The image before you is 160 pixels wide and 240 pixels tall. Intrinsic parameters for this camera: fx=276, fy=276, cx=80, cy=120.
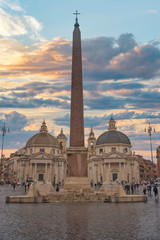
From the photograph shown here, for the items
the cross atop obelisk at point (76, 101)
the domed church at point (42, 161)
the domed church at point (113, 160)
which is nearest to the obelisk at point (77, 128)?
the cross atop obelisk at point (76, 101)

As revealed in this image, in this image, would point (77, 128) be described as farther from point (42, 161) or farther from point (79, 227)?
point (42, 161)

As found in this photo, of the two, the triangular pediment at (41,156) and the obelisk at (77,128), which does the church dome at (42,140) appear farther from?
the obelisk at (77,128)

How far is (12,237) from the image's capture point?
7.97 meters

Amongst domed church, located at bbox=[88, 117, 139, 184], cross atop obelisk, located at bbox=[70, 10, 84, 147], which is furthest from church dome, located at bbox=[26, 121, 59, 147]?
cross atop obelisk, located at bbox=[70, 10, 84, 147]

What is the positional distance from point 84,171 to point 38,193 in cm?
378

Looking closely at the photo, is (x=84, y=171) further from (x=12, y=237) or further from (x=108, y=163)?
(x=108, y=163)

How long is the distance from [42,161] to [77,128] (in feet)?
197

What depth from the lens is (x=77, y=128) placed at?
20.9 metres

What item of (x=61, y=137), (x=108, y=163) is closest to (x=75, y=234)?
(x=108, y=163)

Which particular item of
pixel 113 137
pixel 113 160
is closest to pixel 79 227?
pixel 113 160

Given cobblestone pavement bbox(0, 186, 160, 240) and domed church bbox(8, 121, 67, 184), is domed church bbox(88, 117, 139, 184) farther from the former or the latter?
cobblestone pavement bbox(0, 186, 160, 240)

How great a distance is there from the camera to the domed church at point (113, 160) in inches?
3019

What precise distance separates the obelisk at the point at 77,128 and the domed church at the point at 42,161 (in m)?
55.7

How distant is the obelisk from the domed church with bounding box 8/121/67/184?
5572 centimetres
